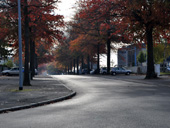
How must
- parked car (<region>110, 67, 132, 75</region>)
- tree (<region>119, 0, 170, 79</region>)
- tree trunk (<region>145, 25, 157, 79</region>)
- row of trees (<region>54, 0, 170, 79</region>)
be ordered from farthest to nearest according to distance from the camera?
parked car (<region>110, 67, 132, 75</region>), tree trunk (<region>145, 25, 157, 79</region>), row of trees (<region>54, 0, 170, 79</region>), tree (<region>119, 0, 170, 79</region>)

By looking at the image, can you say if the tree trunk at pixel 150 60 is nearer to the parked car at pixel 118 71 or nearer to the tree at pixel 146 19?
the tree at pixel 146 19

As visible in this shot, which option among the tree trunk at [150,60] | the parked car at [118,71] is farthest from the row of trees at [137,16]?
the parked car at [118,71]

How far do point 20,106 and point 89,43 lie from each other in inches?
1564

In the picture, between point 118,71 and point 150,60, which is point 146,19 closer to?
Result: point 150,60

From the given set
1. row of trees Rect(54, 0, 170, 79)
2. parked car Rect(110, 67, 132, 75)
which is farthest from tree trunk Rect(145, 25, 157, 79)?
parked car Rect(110, 67, 132, 75)

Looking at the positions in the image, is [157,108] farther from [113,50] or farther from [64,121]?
[113,50]

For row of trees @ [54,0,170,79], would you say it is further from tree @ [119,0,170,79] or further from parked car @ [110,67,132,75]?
parked car @ [110,67,132,75]

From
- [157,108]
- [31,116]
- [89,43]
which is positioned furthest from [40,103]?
[89,43]

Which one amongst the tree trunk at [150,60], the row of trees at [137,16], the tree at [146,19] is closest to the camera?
the tree at [146,19]

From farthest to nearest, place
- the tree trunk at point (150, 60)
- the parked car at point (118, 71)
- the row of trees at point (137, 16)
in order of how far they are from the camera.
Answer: the parked car at point (118, 71)
the tree trunk at point (150, 60)
the row of trees at point (137, 16)

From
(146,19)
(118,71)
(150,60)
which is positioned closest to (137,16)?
(146,19)

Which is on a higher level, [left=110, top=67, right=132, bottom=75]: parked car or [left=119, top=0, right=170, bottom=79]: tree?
[left=119, top=0, right=170, bottom=79]: tree

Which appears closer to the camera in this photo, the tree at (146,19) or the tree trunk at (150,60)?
the tree at (146,19)

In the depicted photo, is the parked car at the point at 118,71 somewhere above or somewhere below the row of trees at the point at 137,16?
below
